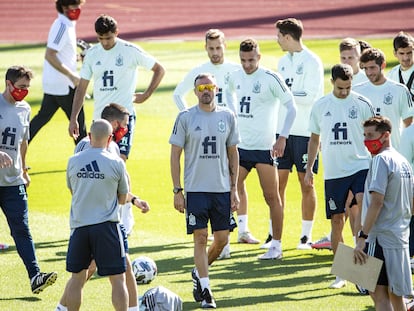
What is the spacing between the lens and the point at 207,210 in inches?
424

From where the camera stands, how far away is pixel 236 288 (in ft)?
37.1

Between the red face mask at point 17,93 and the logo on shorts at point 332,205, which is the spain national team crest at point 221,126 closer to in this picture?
the logo on shorts at point 332,205

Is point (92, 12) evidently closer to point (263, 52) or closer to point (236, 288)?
point (263, 52)

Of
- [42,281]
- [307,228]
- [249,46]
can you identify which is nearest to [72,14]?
[249,46]

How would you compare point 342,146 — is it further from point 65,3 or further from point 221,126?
point 65,3

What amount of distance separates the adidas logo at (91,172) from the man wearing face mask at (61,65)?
20.7ft

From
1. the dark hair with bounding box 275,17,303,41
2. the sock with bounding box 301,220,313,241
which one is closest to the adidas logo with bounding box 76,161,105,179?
the sock with bounding box 301,220,313,241

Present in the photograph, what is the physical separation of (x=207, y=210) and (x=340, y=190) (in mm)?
1539

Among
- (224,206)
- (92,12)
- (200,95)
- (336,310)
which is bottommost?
(336,310)

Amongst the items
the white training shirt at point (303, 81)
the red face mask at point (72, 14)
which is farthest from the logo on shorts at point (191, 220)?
the red face mask at point (72, 14)

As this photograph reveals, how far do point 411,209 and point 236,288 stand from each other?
2.58 m

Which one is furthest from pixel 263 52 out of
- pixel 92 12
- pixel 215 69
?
pixel 215 69

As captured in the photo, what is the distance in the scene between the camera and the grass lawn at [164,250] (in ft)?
35.6

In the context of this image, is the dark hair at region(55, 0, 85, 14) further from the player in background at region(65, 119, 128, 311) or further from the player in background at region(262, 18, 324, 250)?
the player in background at region(65, 119, 128, 311)
